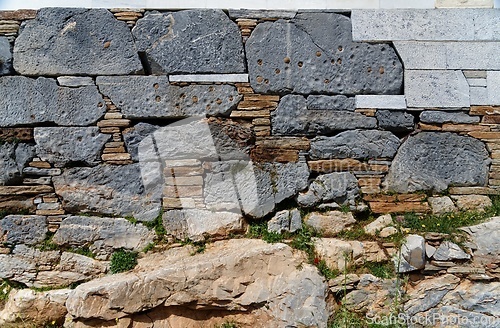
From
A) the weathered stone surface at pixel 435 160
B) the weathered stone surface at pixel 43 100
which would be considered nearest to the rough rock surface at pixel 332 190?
the weathered stone surface at pixel 435 160

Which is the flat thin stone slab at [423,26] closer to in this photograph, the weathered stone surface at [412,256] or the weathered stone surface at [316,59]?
the weathered stone surface at [316,59]

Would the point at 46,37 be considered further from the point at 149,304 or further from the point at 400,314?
the point at 400,314

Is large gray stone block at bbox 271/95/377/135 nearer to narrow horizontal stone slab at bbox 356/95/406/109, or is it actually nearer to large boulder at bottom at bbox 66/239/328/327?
narrow horizontal stone slab at bbox 356/95/406/109

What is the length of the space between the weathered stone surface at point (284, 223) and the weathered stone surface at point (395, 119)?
1.05 meters

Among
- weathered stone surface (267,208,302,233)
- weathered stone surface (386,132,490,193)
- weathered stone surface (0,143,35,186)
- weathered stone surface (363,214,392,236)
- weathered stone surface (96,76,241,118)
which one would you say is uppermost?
weathered stone surface (96,76,241,118)

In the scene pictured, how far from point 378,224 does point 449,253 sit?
0.58 m

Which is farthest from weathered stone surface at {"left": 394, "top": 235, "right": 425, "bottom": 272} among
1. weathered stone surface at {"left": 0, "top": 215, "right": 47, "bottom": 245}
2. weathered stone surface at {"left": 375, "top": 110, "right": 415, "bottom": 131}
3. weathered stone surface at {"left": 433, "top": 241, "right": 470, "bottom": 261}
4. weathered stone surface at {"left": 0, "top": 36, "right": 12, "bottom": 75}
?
weathered stone surface at {"left": 0, "top": 36, "right": 12, "bottom": 75}

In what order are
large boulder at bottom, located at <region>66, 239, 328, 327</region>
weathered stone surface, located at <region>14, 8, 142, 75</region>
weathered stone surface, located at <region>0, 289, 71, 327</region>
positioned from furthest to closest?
1. weathered stone surface, located at <region>14, 8, 142, 75</region>
2. weathered stone surface, located at <region>0, 289, 71, 327</region>
3. large boulder at bottom, located at <region>66, 239, 328, 327</region>

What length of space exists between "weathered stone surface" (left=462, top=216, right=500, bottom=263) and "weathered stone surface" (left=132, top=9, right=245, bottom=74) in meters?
2.31

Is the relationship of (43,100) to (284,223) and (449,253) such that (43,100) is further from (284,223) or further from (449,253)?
(449,253)

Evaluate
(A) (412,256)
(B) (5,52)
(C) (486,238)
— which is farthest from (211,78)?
(C) (486,238)

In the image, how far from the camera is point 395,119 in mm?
4129

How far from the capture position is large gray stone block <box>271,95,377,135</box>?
414cm

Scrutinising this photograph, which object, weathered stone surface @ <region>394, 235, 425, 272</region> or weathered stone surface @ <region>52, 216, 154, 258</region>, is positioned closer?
weathered stone surface @ <region>394, 235, 425, 272</region>
